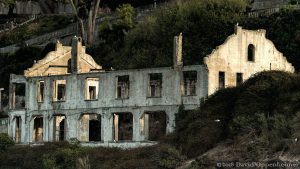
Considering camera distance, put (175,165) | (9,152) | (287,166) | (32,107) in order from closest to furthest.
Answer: (287,166) < (175,165) < (9,152) < (32,107)

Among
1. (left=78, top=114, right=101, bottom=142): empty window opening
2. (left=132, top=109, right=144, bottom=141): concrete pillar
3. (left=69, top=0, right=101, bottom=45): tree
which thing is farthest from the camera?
(left=69, top=0, right=101, bottom=45): tree

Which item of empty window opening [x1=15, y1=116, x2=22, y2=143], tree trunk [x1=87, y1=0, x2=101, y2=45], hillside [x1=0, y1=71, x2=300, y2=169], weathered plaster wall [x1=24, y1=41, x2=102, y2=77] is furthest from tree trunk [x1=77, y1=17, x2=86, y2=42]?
hillside [x1=0, y1=71, x2=300, y2=169]

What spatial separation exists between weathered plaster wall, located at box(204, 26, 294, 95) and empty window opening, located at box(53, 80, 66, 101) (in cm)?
1178

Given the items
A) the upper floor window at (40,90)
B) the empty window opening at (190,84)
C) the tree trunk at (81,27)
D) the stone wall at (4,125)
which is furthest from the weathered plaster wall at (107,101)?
the tree trunk at (81,27)

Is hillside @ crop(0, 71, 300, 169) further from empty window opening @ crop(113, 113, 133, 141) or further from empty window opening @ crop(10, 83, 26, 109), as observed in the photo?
empty window opening @ crop(10, 83, 26, 109)

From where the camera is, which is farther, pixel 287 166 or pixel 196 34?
pixel 196 34

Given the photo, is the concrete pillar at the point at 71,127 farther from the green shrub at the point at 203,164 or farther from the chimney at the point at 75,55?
the green shrub at the point at 203,164

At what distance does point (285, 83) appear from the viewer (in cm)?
4862

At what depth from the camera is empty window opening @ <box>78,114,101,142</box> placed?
6259 centimetres

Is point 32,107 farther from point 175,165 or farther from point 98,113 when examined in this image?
point 175,165

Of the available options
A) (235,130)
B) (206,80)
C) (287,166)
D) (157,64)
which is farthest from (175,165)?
(157,64)

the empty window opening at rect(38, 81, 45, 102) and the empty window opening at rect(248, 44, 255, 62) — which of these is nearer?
the empty window opening at rect(248, 44, 255, 62)

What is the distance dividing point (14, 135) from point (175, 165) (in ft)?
77.9

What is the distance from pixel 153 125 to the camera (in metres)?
65.4
